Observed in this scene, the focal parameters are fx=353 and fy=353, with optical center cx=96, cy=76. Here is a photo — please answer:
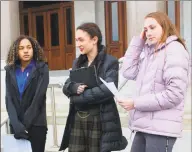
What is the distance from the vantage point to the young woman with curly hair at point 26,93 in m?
2.87

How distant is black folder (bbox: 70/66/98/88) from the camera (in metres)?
2.63

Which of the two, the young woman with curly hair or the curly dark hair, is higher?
the curly dark hair

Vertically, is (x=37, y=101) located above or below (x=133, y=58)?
below

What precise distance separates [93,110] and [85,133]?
7.3 inches

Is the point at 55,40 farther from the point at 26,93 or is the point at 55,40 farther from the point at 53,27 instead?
the point at 26,93

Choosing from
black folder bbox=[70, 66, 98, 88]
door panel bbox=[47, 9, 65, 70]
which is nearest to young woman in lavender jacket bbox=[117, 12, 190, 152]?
black folder bbox=[70, 66, 98, 88]

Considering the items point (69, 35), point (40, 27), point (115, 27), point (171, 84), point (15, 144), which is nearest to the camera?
point (171, 84)

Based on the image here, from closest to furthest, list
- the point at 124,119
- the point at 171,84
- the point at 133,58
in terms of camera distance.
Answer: the point at 171,84 < the point at 133,58 < the point at 124,119

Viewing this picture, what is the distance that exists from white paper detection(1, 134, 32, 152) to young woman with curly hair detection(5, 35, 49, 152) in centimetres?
4

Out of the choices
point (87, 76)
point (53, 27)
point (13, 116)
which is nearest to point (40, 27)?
point (53, 27)

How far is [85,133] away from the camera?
266 cm

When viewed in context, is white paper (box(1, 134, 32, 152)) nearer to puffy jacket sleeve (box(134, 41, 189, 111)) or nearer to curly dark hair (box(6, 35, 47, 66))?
curly dark hair (box(6, 35, 47, 66))

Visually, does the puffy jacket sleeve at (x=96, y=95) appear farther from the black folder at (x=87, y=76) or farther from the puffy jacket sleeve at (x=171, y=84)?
the puffy jacket sleeve at (x=171, y=84)

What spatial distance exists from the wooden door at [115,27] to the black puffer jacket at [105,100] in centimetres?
1060
